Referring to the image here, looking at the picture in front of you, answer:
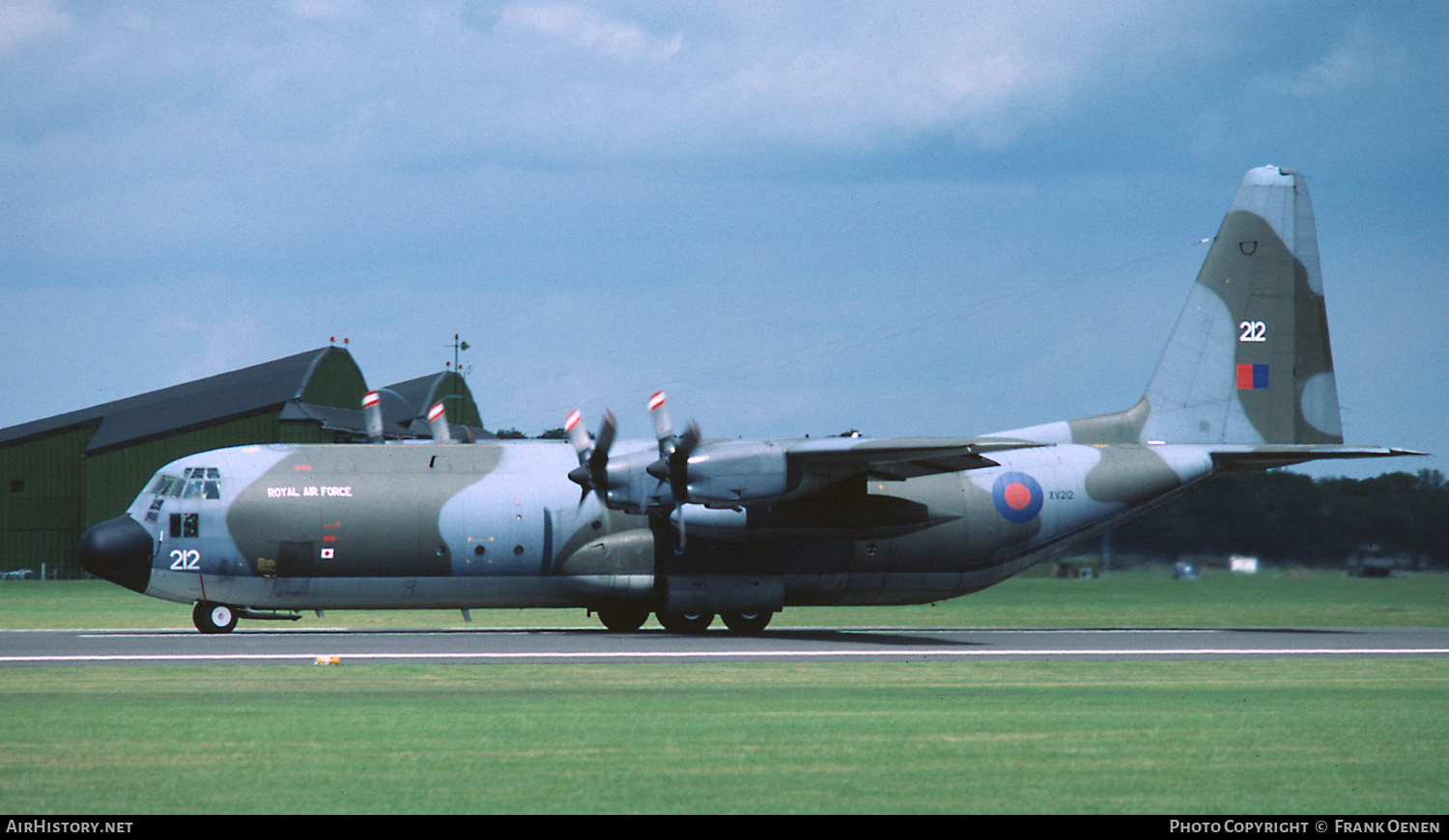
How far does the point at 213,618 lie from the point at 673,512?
9.25 meters

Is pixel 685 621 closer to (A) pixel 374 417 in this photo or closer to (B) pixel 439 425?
(B) pixel 439 425

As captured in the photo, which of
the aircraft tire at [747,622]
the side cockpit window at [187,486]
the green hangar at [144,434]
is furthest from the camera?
the green hangar at [144,434]

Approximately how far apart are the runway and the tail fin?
473cm

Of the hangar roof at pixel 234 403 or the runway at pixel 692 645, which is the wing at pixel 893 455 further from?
the hangar roof at pixel 234 403

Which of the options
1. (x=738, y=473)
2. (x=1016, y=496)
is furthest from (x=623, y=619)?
(x=1016, y=496)

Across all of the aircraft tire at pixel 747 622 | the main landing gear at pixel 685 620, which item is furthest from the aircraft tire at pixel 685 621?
the aircraft tire at pixel 747 622

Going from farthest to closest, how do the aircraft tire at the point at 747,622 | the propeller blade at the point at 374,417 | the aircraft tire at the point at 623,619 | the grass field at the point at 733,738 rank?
the propeller blade at the point at 374,417
the aircraft tire at the point at 623,619
the aircraft tire at the point at 747,622
the grass field at the point at 733,738

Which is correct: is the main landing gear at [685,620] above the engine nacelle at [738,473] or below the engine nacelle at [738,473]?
below

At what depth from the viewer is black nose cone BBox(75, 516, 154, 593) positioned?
25.8m

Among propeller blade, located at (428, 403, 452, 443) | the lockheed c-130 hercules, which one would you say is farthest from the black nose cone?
propeller blade, located at (428, 403, 452, 443)

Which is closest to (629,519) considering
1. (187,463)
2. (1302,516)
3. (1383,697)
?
(187,463)

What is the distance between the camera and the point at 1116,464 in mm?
30031

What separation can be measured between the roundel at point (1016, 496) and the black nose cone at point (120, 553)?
17.0 metres

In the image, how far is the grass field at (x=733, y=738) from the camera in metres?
9.68
